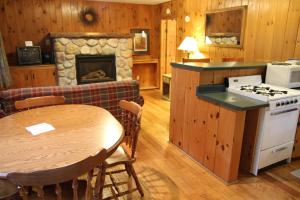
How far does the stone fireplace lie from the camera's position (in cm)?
504

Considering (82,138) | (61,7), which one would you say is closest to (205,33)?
(61,7)

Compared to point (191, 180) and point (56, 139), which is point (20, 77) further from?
point (191, 180)

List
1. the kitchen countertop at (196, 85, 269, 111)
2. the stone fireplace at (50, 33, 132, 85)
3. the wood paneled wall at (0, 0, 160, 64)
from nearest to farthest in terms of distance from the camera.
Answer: the kitchen countertop at (196, 85, 269, 111) → the wood paneled wall at (0, 0, 160, 64) → the stone fireplace at (50, 33, 132, 85)

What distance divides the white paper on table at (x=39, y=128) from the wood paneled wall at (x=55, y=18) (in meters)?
4.12

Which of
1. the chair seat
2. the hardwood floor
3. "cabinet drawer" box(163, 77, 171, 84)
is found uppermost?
"cabinet drawer" box(163, 77, 171, 84)

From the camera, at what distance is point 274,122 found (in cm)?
229

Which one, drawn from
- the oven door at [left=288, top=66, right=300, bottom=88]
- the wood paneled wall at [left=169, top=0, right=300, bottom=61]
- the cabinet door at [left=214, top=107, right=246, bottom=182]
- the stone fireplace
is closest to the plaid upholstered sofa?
the cabinet door at [left=214, top=107, right=246, bottom=182]

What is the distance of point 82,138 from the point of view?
1.50 meters

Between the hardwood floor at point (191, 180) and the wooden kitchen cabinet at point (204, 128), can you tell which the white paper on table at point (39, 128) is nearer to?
the hardwood floor at point (191, 180)

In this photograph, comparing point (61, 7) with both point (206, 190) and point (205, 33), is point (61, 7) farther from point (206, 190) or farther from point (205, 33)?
point (206, 190)

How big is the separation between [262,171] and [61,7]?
515 centimetres

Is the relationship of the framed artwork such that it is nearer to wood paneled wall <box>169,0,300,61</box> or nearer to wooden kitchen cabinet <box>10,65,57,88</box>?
wood paneled wall <box>169,0,300,61</box>

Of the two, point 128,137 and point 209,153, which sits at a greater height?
point 128,137

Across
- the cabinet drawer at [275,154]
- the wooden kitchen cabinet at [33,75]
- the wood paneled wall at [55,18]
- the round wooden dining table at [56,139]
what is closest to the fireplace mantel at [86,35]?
the wood paneled wall at [55,18]
